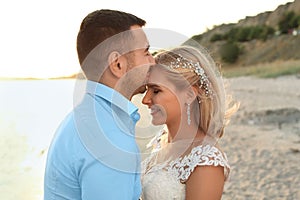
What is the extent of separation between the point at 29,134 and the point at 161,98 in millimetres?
16289

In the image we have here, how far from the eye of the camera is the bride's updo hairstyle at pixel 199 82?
2555 millimetres

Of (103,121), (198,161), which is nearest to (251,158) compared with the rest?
(198,161)

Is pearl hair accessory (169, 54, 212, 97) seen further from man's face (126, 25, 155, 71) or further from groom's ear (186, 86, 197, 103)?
man's face (126, 25, 155, 71)

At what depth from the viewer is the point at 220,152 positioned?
248 cm

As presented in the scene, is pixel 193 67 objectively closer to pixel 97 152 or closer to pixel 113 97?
pixel 113 97

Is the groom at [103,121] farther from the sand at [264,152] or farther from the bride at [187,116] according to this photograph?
the sand at [264,152]

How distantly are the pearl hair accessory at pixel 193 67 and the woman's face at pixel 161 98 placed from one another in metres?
0.08

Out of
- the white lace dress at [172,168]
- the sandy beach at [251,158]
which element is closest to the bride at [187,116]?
the white lace dress at [172,168]

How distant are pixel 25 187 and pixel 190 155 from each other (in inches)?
314

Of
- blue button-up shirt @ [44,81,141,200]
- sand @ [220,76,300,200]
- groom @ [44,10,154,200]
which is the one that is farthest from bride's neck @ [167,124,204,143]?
sand @ [220,76,300,200]

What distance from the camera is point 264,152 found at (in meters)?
10.2

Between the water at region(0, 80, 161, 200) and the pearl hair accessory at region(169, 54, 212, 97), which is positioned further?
the water at region(0, 80, 161, 200)

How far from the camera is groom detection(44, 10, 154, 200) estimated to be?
1732mm

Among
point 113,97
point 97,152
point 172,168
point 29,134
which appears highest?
point 113,97
